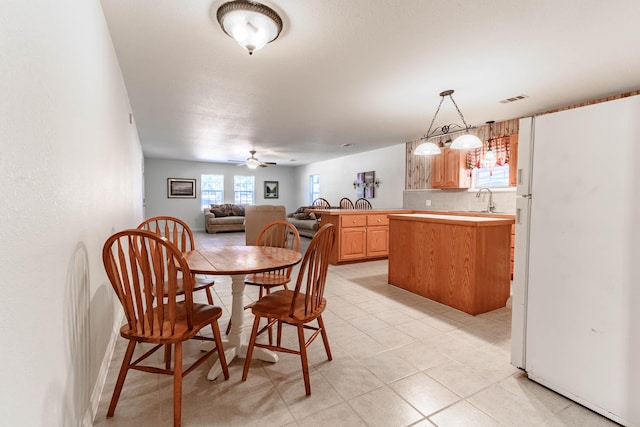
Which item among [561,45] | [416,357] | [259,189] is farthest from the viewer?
[259,189]

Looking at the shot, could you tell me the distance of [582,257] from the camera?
5.12 ft

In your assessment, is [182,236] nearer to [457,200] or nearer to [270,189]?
[457,200]

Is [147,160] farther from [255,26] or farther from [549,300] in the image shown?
[549,300]

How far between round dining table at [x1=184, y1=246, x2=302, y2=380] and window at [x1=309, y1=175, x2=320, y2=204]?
27.2 feet

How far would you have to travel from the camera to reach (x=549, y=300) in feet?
5.56

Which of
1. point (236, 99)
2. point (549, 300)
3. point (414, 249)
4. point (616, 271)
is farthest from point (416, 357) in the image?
point (236, 99)

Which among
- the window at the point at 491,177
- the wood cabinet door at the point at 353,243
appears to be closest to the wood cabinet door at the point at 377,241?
the wood cabinet door at the point at 353,243

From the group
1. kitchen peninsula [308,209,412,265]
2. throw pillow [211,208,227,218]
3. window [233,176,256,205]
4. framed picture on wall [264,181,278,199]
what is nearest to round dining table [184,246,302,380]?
kitchen peninsula [308,209,412,265]

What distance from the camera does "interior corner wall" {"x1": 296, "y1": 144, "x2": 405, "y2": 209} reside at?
708 centimetres

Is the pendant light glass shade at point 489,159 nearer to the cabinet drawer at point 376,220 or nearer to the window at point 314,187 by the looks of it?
the cabinet drawer at point 376,220

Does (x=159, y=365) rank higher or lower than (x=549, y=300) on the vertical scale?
lower

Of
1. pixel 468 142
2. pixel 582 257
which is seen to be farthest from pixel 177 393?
pixel 468 142

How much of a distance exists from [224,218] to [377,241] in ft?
18.7

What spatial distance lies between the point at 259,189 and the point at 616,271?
10.7 meters
